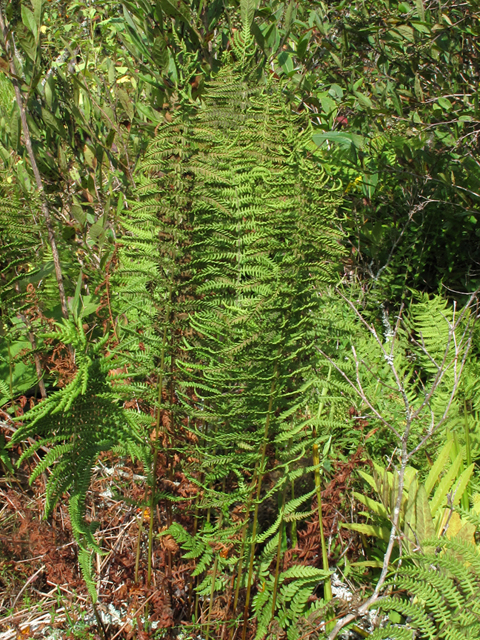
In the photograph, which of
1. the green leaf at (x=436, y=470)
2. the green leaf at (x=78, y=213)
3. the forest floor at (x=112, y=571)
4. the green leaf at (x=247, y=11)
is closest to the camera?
the forest floor at (x=112, y=571)

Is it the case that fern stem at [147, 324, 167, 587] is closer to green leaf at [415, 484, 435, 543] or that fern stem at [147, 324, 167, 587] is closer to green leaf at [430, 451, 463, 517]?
green leaf at [415, 484, 435, 543]

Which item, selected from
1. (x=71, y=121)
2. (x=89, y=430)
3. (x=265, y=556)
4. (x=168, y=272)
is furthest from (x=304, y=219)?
(x=71, y=121)

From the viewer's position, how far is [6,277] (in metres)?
2.51

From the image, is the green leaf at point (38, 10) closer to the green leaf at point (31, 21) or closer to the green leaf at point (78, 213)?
the green leaf at point (31, 21)

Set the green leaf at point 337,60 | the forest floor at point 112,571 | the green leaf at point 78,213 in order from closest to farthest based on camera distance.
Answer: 1. the forest floor at point 112,571
2. the green leaf at point 78,213
3. the green leaf at point 337,60

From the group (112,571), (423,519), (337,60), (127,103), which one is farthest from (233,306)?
(337,60)

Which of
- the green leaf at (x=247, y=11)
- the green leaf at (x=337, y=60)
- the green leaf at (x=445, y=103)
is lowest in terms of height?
the green leaf at (x=445, y=103)

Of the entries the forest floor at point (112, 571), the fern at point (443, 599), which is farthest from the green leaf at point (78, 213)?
the fern at point (443, 599)

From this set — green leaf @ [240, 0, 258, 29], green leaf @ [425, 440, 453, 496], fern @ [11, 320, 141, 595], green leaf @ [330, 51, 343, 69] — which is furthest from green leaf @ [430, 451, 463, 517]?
green leaf @ [330, 51, 343, 69]

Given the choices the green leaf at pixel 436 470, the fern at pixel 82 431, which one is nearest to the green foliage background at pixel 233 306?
the fern at pixel 82 431

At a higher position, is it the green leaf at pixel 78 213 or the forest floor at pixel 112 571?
the green leaf at pixel 78 213

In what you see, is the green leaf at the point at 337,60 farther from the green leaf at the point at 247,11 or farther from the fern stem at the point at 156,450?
the fern stem at the point at 156,450

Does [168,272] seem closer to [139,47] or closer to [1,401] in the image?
[1,401]

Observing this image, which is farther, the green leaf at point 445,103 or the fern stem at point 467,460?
the green leaf at point 445,103
